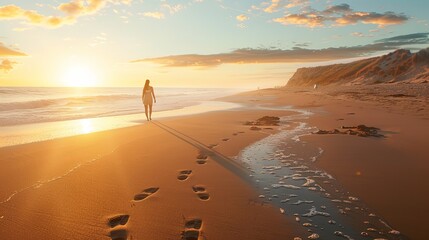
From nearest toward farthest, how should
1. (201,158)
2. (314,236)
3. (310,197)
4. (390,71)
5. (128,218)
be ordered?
(314,236) < (128,218) < (310,197) < (201,158) < (390,71)

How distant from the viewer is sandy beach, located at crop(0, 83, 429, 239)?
133 inches

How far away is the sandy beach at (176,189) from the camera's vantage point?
3.39m

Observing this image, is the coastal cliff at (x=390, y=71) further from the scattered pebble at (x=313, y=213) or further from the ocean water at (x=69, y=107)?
the scattered pebble at (x=313, y=213)

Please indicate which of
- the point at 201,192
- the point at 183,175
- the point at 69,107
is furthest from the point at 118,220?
the point at 69,107

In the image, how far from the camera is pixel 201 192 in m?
4.52

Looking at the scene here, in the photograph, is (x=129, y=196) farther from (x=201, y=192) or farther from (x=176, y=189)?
(x=201, y=192)

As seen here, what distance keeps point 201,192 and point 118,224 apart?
55.0 inches

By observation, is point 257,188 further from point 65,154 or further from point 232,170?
point 65,154

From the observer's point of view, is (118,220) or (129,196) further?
(129,196)

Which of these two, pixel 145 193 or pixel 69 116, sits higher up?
pixel 69 116

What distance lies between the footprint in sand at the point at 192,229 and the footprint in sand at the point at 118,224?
0.67m

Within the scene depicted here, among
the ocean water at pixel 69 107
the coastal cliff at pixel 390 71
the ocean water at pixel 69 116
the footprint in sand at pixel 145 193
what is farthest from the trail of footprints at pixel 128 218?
the coastal cliff at pixel 390 71

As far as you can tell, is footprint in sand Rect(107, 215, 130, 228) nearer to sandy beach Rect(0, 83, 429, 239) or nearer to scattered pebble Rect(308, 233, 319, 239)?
sandy beach Rect(0, 83, 429, 239)

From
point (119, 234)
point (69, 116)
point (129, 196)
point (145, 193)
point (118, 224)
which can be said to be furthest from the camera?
point (69, 116)
